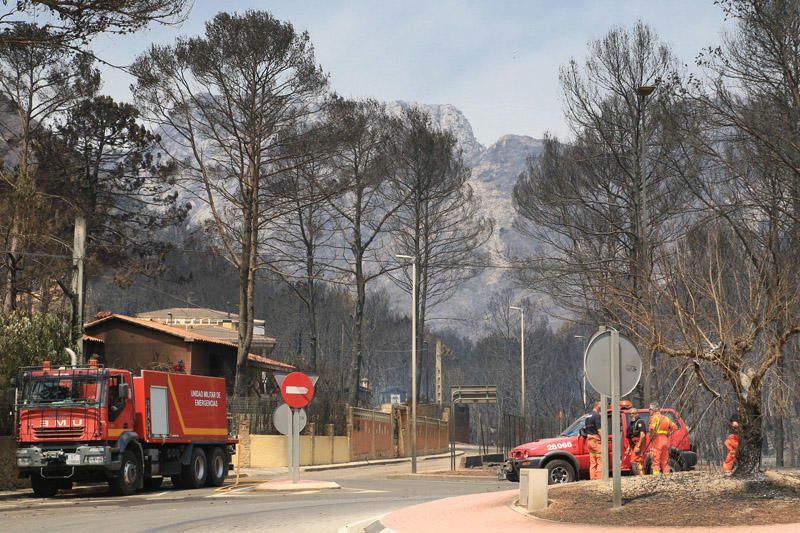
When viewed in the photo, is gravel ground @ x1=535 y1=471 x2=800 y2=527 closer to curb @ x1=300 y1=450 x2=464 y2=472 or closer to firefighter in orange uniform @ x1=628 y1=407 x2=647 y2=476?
firefighter in orange uniform @ x1=628 y1=407 x2=647 y2=476

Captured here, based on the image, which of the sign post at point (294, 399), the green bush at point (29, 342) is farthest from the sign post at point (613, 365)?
the green bush at point (29, 342)

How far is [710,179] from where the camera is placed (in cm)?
3278

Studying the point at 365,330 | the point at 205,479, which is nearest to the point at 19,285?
the point at 205,479

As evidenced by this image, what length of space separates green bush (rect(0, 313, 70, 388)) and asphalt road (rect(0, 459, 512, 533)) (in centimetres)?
333

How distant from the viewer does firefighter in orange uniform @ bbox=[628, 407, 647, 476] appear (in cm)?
2072

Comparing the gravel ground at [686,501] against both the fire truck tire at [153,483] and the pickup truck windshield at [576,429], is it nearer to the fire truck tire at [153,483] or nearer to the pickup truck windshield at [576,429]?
the pickup truck windshield at [576,429]

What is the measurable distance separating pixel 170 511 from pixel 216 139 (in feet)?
84.8

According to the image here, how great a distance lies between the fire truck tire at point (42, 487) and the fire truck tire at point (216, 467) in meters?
4.71

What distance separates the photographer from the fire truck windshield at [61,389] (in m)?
24.7

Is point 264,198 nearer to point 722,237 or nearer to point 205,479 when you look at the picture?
point 205,479

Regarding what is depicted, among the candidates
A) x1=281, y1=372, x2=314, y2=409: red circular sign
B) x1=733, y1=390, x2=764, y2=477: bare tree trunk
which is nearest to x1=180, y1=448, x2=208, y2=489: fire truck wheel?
x1=281, y1=372, x2=314, y2=409: red circular sign

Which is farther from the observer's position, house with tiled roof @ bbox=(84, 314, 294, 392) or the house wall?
the house wall

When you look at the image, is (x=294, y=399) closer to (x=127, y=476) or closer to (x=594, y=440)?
(x=127, y=476)

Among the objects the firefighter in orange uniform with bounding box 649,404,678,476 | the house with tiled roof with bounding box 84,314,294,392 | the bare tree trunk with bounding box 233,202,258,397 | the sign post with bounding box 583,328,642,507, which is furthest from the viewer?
the house with tiled roof with bounding box 84,314,294,392
